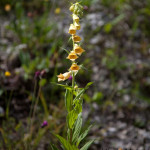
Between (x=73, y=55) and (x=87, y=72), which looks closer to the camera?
(x=73, y=55)

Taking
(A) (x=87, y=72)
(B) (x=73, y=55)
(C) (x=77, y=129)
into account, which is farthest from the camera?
(A) (x=87, y=72)

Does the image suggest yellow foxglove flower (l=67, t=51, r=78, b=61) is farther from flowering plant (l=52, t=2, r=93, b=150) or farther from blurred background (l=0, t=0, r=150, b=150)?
blurred background (l=0, t=0, r=150, b=150)

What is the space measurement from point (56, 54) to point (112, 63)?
949 mm

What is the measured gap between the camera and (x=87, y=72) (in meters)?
3.35

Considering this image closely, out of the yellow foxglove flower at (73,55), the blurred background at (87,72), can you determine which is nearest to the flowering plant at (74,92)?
the yellow foxglove flower at (73,55)

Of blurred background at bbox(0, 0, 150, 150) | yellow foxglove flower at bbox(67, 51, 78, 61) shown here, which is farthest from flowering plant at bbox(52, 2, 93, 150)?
blurred background at bbox(0, 0, 150, 150)

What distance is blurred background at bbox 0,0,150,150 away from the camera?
256 centimetres

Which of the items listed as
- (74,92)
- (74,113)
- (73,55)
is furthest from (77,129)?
(73,55)

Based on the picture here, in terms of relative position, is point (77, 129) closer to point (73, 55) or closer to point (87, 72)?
point (73, 55)

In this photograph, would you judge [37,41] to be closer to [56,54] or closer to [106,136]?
[56,54]

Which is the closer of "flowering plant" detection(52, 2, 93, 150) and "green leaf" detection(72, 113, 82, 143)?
"flowering plant" detection(52, 2, 93, 150)

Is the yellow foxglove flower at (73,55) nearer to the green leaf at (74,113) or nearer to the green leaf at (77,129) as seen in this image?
the green leaf at (74,113)

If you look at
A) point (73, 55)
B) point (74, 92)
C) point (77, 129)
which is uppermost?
point (73, 55)

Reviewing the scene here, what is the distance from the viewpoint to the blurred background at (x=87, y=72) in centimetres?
256
